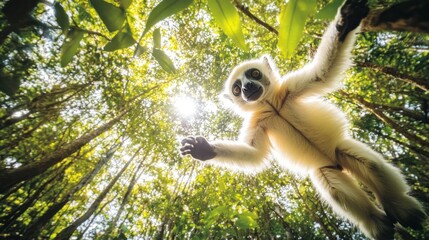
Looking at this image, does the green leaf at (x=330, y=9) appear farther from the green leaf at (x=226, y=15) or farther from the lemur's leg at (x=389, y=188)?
the lemur's leg at (x=389, y=188)

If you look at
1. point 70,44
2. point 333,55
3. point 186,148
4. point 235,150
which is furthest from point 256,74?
point 70,44

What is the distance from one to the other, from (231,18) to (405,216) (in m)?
2.90

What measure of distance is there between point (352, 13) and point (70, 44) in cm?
156

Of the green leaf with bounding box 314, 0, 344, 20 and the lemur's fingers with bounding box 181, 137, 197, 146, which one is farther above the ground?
the lemur's fingers with bounding box 181, 137, 197, 146

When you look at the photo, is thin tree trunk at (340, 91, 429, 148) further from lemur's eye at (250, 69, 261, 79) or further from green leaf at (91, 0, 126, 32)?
green leaf at (91, 0, 126, 32)

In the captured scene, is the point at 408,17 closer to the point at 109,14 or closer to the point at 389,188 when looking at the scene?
the point at 109,14

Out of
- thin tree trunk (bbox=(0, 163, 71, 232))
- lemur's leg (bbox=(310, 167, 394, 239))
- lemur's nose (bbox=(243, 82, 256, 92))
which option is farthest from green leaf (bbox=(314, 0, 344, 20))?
thin tree trunk (bbox=(0, 163, 71, 232))

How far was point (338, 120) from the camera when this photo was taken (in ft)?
10.7

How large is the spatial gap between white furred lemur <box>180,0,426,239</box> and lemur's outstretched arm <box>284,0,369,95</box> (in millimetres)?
10

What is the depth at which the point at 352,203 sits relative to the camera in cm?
284

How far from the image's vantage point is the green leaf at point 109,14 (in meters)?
0.82

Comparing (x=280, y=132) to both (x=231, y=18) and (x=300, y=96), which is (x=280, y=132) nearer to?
(x=300, y=96)

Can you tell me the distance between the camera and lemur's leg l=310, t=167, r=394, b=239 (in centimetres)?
272

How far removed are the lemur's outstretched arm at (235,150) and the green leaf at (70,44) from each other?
67.6 inches
